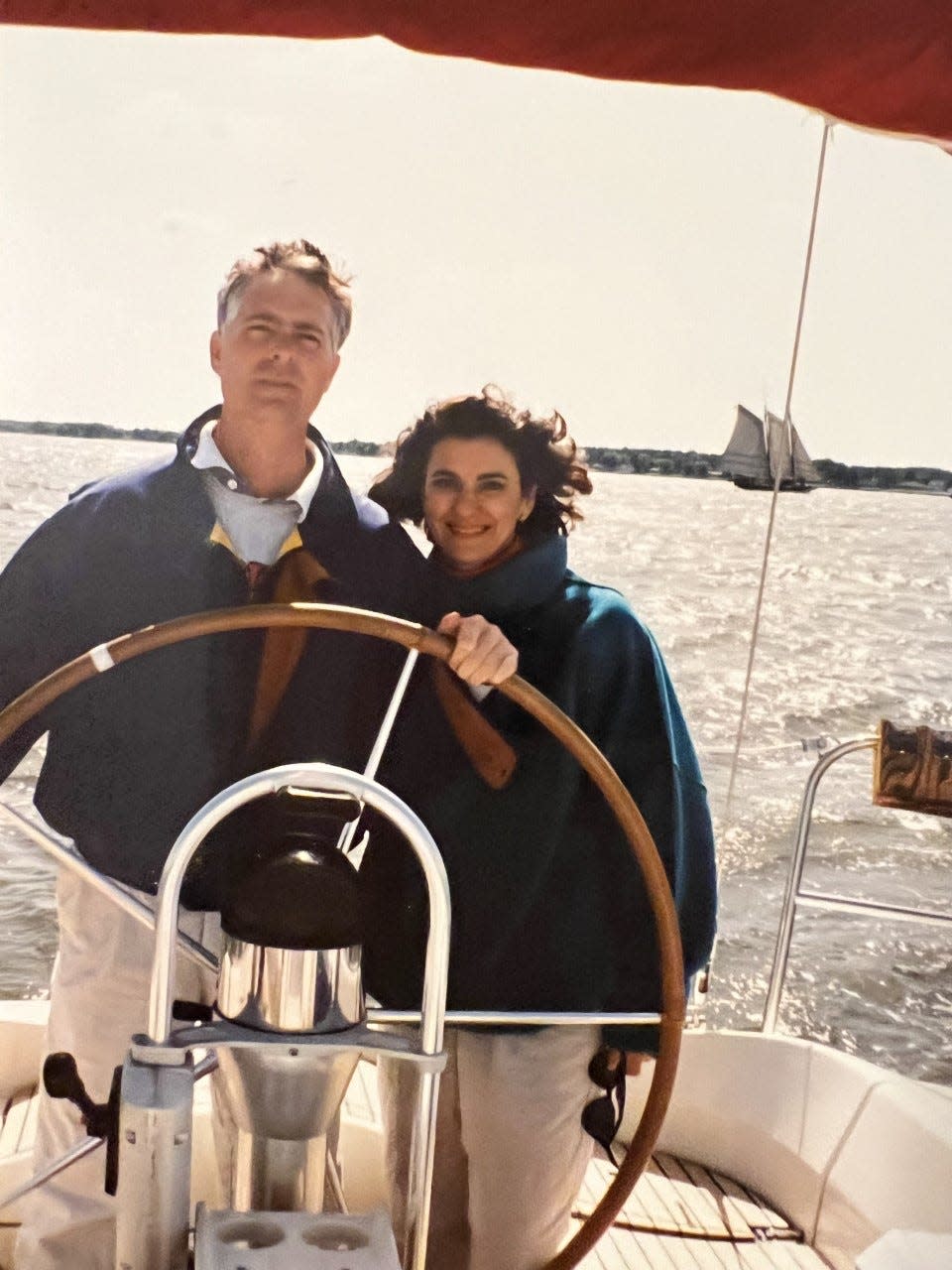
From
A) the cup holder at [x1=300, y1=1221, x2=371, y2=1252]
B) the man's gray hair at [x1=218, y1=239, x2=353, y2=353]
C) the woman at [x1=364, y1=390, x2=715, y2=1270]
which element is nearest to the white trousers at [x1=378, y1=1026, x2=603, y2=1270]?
the woman at [x1=364, y1=390, x2=715, y2=1270]

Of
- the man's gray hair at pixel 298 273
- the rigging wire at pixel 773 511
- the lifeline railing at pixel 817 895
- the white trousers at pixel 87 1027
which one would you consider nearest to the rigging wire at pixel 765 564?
the rigging wire at pixel 773 511

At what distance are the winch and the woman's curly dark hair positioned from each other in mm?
432

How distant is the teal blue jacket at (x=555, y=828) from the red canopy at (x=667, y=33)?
54 centimetres

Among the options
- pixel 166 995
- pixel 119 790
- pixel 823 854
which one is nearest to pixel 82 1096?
pixel 166 995

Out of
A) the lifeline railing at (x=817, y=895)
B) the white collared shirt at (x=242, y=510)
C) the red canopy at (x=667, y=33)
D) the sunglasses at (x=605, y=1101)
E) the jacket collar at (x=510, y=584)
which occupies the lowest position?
the sunglasses at (x=605, y=1101)

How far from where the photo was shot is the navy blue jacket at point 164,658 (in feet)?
5.32

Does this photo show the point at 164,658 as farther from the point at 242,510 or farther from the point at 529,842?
the point at 529,842

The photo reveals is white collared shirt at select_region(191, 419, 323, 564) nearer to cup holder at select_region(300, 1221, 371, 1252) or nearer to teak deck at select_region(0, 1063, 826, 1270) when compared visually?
cup holder at select_region(300, 1221, 371, 1252)

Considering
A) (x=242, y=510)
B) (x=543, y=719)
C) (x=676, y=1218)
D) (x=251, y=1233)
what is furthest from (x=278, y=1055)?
(x=676, y=1218)

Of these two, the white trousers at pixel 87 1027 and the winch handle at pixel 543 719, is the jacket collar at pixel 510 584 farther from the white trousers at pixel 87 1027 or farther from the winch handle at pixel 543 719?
the white trousers at pixel 87 1027

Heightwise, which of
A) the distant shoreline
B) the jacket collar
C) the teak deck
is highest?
the distant shoreline

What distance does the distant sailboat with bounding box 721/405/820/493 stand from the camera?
1695 mm

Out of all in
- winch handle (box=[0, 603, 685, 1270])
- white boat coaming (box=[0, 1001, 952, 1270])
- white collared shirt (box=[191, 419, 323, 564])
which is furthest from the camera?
white boat coaming (box=[0, 1001, 952, 1270])

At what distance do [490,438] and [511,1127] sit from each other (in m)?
0.82
